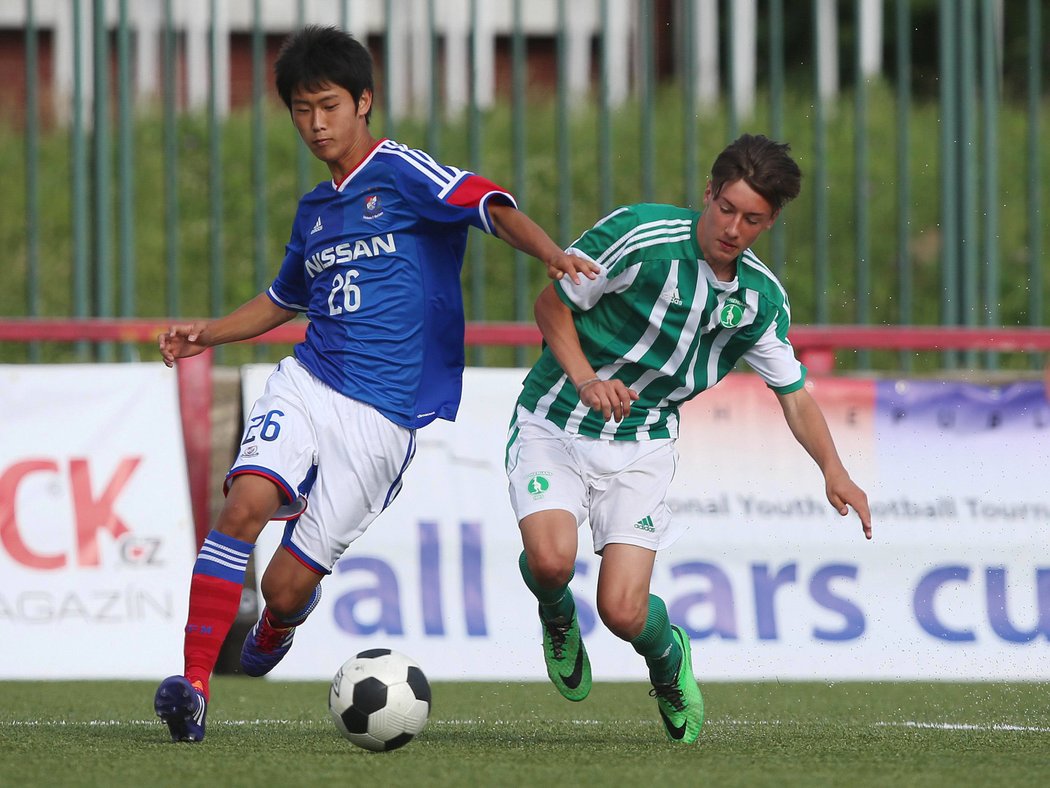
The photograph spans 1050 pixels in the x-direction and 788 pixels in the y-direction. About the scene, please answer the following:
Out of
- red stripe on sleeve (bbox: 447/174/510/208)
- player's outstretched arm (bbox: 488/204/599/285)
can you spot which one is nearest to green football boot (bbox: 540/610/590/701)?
player's outstretched arm (bbox: 488/204/599/285)

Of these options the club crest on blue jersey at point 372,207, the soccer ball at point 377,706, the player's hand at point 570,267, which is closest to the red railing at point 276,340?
the club crest on blue jersey at point 372,207

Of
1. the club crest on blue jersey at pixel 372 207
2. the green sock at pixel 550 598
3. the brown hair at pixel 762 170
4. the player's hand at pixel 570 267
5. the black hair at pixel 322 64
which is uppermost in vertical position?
the black hair at pixel 322 64

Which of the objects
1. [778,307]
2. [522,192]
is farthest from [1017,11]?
[778,307]

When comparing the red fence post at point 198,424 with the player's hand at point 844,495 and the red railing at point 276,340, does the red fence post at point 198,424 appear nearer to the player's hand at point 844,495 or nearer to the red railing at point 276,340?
the red railing at point 276,340

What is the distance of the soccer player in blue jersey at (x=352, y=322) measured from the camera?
5031 mm

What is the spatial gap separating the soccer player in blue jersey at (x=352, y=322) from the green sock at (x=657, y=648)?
35.4 inches

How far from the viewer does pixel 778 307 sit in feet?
17.2

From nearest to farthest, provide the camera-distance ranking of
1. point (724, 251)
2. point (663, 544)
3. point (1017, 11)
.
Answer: point (724, 251), point (663, 544), point (1017, 11)

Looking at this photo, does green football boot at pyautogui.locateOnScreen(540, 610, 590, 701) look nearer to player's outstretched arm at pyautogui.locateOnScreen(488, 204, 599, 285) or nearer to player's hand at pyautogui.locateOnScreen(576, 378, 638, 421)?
player's hand at pyautogui.locateOnScreen(576, 378, 638, 421)

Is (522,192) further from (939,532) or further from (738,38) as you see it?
(939,532)

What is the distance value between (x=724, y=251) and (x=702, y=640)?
114 inches

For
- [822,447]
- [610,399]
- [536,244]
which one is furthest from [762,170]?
[822,447]

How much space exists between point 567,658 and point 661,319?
116cm

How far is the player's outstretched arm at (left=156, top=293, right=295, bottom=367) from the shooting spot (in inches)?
212
